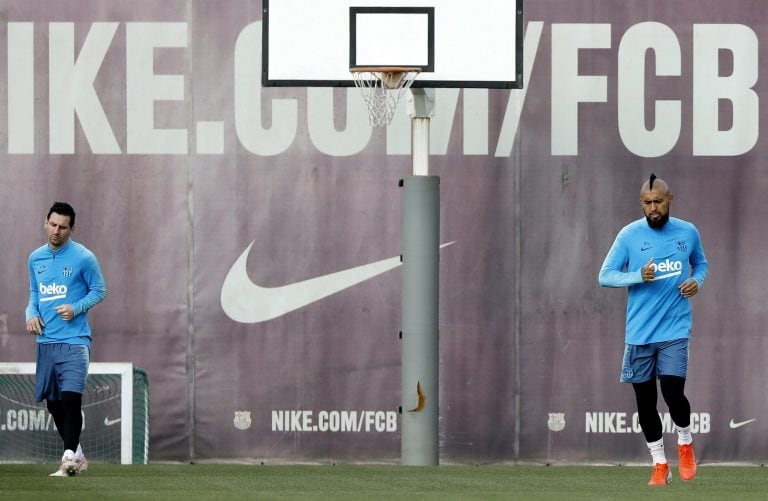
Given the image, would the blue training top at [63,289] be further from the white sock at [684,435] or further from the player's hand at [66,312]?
the white sock at [684,435]

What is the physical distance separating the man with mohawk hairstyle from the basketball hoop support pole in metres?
2.53

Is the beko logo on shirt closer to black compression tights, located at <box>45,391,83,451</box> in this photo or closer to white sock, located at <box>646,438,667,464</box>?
black compression tights, located at <box>45,391,83,451</box>

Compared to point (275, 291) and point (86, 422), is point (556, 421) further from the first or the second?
point (86, 422)

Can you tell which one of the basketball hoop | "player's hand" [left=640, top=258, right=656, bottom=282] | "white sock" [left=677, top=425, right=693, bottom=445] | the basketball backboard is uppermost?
the basketball backboard

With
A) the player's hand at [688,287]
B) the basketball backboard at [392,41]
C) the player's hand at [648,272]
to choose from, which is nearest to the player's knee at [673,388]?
the player's hand at [688,287]

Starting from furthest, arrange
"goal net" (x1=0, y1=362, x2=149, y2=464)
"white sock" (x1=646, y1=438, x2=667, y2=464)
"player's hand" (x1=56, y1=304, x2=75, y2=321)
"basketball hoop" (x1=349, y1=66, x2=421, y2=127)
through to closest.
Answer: "goal net" (x1=0, y1=362, x2=149, y2=464) < "basketball hoop" (x1=349, y1=66, x2=421, y2=127) < "player's hand" (x1=56, y1=304, x2=75, y2=321) < "white sock" (x1=646, y1=438, x2=667, y2=464)

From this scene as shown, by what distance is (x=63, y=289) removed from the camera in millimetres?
9969

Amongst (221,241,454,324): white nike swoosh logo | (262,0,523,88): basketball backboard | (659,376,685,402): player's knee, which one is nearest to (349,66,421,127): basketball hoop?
(262,0,523,88): basketball backboard

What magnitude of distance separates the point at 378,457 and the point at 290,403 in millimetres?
864

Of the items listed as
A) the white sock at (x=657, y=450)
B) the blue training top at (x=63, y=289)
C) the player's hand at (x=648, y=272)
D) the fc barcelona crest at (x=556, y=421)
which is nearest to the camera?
the player's hand at (x=648, y=272)

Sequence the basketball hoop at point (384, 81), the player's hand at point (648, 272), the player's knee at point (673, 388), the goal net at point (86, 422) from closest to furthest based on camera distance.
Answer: the player's hand at point (648, 272) → the player's knee at point (673, 388) → the basketball hoop at point (384, 81) → the goal net at point (86, 422)

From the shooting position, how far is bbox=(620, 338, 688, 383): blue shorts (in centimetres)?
914

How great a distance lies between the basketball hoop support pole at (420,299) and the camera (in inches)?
455

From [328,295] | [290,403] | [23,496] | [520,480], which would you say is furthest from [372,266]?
[23,496]
